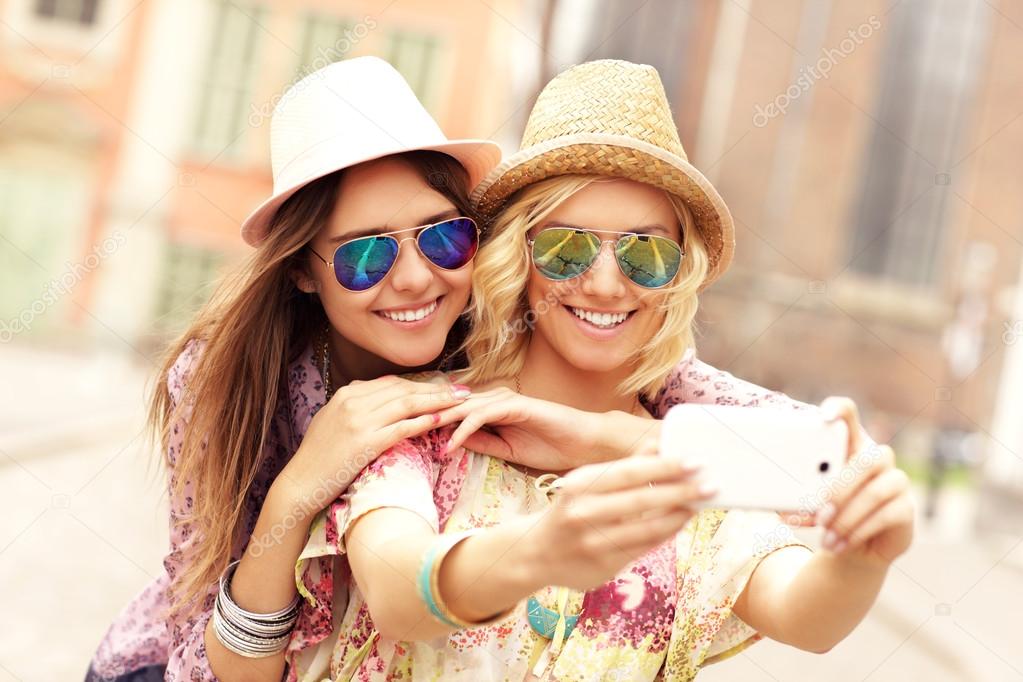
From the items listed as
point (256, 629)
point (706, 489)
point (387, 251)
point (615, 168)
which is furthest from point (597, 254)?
point (256, 629)

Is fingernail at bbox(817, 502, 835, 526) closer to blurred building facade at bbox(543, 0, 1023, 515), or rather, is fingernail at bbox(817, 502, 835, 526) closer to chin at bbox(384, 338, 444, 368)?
chin at bbox(384, 338, 444, 368)

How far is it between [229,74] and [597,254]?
2048 cm

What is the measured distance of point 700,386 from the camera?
261 centimetres

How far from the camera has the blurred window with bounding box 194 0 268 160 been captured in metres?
21.3

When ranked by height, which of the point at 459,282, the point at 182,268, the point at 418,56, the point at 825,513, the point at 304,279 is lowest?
the point at 182,268

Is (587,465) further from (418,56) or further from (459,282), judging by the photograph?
(418,56)

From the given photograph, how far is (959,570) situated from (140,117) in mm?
16828

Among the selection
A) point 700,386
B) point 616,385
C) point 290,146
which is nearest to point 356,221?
point 290,146

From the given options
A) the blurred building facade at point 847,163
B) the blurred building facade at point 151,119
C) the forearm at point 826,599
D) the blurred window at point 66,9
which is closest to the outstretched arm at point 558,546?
the forearm at point 826,599

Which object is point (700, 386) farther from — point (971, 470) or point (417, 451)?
point (971, 470)

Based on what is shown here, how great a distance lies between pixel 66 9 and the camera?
21156mm

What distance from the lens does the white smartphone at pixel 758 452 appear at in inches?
58.9

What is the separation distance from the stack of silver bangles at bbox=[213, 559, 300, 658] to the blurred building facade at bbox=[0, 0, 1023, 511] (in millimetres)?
18566

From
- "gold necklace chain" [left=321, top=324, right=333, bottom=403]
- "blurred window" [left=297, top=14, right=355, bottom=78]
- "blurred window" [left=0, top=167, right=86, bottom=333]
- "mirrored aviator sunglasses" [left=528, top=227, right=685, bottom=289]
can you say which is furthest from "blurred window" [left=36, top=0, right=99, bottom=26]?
"mirrored aviator sunglasses" [left=528, top=227, right=685, bottom=289]
